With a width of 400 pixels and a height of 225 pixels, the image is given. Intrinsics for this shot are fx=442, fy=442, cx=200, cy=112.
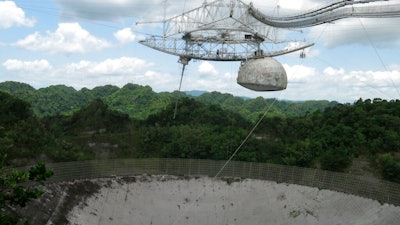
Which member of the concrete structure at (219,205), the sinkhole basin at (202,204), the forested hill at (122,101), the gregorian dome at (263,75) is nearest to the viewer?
the gregorian dome at (263,75)

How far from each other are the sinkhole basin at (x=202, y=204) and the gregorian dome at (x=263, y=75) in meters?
4.84

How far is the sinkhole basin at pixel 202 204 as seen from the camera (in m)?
13.5

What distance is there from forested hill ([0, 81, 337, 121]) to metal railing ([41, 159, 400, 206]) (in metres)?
15.9

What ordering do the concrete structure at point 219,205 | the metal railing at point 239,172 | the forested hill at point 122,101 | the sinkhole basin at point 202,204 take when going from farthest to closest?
1. the forested hill at point 122,101
2. the metal railing at point 239,172
3. the concrete structure at point 219,205
4. the sinkhole basin at point 202,204

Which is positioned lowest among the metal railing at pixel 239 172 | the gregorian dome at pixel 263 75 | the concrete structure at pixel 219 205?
the concrete structure at pixel 219 205

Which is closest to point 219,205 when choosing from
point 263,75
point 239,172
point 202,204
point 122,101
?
point 202,204

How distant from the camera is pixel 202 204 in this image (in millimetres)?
14875

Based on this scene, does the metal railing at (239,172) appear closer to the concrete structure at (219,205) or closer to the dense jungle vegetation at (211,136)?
the concrete structure at (219,205)

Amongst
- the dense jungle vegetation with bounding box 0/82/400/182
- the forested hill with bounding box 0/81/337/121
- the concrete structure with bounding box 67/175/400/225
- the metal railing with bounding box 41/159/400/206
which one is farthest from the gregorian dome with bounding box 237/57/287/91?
the forested hill with bounding box 0/81/337/121

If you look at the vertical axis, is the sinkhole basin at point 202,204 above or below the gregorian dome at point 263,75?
below

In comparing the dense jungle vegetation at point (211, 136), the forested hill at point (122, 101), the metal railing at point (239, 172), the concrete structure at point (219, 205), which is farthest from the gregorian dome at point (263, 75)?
the forested hill at point (122, 101)

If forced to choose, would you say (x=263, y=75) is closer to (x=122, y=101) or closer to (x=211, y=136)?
(x=211, y=136)

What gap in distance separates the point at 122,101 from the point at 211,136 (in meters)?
18.6

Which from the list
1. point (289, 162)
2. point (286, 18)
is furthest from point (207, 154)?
point (286, 18)
